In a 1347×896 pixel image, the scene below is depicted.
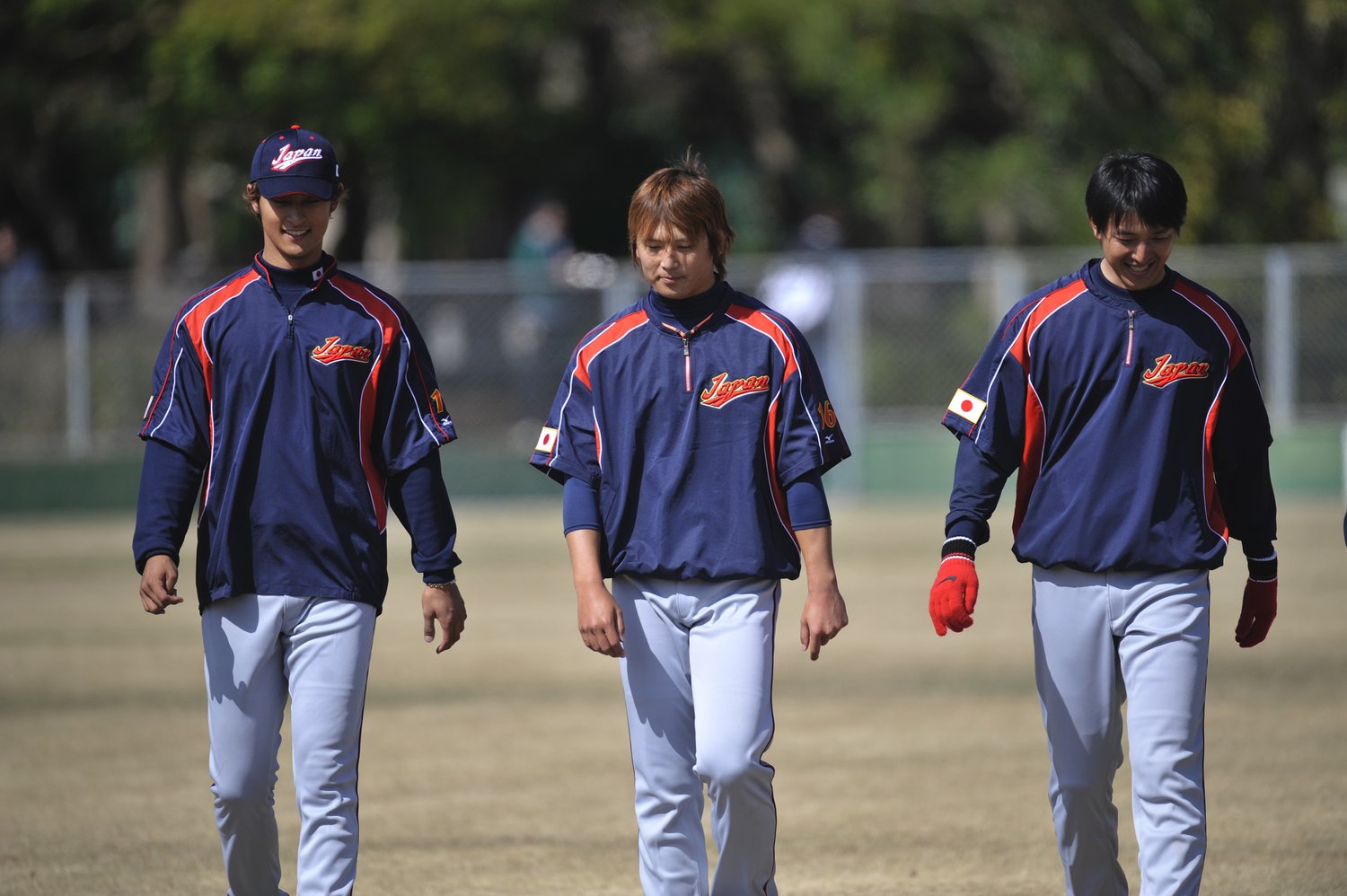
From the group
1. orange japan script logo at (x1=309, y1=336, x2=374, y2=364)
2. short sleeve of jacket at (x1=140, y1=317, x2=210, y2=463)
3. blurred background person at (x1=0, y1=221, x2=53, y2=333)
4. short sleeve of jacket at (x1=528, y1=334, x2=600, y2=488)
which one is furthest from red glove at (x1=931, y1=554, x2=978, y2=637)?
blurred background person at (x1=0, y1=221, x2=53, y2=333)

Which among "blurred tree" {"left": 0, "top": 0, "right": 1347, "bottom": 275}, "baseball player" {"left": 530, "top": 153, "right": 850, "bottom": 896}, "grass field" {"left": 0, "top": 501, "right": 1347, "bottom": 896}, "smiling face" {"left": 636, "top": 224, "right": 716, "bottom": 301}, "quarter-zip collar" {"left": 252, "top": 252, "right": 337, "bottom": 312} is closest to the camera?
"baseball player" {"left": 530, "top": 153, "right": 850, "bottom": 896}

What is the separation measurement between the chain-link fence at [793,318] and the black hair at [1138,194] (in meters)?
13.1

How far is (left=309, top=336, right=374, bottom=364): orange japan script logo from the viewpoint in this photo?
4617 mm

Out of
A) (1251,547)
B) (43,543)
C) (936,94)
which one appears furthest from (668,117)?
(1251,547)

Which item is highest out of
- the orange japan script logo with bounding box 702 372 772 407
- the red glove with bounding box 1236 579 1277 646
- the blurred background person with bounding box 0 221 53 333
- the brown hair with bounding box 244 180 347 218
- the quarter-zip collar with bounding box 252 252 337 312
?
the blurred background person with bounding box 0 221 53 333

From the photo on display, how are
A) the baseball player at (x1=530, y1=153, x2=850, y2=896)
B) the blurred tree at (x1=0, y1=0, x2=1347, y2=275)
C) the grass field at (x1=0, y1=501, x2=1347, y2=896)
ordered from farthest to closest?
1. the blurred tree at (x1=0, y1=0, x2=1347, y2=275)
2. the grass field at (x1=0, y1=501, x2=1347, y2=896)
3. the baseball player at (x1=530, y1=153, x2=850, y2=896)

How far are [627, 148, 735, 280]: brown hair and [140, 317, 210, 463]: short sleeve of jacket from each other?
1.09 metres

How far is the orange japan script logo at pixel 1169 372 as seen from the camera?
4.64 metres

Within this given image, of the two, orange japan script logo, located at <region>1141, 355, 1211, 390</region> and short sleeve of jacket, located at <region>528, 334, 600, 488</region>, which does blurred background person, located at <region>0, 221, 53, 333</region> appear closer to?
short sleeve of jacket, located at <region>528, 334, 600, 488</region>

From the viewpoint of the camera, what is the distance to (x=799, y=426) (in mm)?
4617

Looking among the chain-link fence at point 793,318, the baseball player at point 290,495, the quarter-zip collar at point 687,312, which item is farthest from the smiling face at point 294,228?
the chain-link fence at point 793,318

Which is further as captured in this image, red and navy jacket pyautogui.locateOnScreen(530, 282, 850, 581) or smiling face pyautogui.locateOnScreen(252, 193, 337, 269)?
smiling face pyautogui.locateOnScreen(252, 193, 337, 269)

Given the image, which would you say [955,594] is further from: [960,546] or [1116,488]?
[1116,488]

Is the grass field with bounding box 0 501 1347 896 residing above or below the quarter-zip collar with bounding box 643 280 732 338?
below
